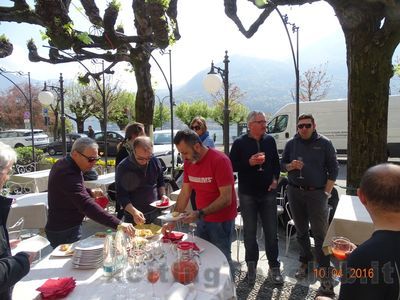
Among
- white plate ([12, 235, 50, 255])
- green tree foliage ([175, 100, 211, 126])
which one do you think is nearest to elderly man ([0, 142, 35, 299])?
white plate ([12, 235, 50, 255])

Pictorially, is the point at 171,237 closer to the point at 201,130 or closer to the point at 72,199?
the point at 72,199

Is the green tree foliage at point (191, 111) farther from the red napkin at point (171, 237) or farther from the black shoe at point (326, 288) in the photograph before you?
the red napkin at point (171, 237)

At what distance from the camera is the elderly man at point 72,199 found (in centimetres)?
269

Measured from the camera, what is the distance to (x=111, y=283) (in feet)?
6.72

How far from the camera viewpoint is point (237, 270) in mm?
4234

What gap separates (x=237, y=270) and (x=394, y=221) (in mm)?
3157

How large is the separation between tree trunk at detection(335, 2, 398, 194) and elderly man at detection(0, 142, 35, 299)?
430 centimetres

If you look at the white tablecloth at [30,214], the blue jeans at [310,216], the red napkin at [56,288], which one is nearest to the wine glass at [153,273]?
the red napkin at [56,288]

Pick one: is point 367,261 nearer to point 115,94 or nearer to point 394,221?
point 394,221

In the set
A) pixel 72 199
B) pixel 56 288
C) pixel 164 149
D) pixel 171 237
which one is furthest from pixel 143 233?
pixel 164 149

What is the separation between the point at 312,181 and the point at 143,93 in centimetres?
557

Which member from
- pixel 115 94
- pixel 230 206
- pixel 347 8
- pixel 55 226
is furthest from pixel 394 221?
pixel 115 94

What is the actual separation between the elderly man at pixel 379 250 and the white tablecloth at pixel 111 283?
822 millimetres

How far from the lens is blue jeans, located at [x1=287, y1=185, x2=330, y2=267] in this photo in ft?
12.5
